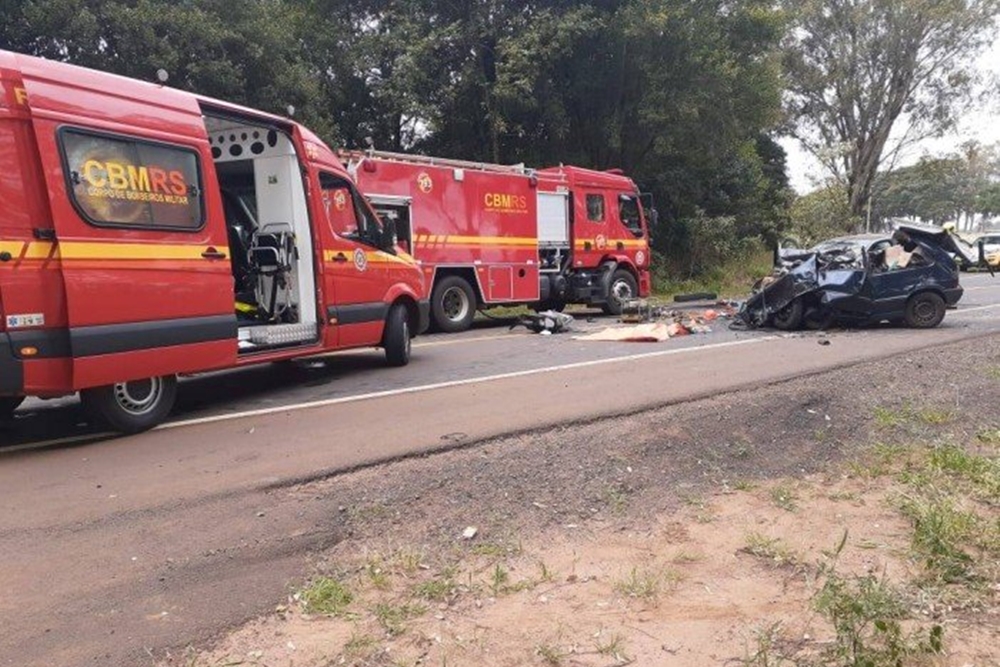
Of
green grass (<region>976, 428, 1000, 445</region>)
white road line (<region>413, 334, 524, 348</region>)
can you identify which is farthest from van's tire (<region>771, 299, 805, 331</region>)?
green grass (<region>976, 428, 1000, 445</region>)

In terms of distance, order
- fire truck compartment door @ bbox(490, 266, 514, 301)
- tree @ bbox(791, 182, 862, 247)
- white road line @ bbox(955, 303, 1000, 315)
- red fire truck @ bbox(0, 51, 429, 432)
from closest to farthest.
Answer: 1. red fire truck @ bbox(0, 51, 429, 432)
2. fire truck compartment door @ bbox(490, 266, 514, 301)
3. white road line @ bbox(955, 303, 1000, 315)
4. tree @ bbox(791, 182, 862, 247)

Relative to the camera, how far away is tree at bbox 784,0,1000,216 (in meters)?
30.2

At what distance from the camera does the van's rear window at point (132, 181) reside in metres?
5.63

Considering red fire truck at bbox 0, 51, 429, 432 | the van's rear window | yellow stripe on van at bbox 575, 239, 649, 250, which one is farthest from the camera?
yellow stripe on van at bbox 575, 239, 649, 250

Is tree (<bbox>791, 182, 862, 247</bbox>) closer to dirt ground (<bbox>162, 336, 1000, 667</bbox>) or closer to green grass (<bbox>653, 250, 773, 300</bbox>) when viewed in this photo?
green grass (<bbox>653, 250, 773, 300</bbox>)

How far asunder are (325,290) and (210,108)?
219 cm

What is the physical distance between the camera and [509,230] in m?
14.8

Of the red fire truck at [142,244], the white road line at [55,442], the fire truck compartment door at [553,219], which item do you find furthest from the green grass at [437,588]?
the fire truck compartment door at [553,219]

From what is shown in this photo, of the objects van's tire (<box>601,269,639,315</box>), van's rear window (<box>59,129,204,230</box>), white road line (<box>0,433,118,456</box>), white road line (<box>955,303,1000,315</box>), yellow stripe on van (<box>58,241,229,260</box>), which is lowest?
white road line (<box>955,303,1000,315</box>)

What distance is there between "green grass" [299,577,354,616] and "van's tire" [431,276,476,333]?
10.1 meters

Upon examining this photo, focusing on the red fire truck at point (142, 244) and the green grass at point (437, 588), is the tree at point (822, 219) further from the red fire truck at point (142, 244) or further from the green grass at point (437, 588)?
the green grass at point (437, 588)

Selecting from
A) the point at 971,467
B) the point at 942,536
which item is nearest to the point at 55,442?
the point at 942,536

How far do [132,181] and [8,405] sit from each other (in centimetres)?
231

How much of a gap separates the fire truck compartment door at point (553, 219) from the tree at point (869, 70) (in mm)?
20044
